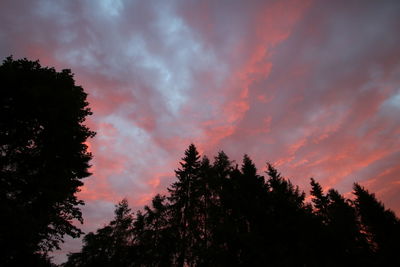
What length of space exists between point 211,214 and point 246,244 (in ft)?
24.9

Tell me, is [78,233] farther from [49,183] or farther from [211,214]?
[211,214]

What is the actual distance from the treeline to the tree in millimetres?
10296

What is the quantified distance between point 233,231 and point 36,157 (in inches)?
601

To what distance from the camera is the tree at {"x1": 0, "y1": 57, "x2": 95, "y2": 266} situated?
1062 cm

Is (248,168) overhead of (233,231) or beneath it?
overhead

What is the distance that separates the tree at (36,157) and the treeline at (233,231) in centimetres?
1030

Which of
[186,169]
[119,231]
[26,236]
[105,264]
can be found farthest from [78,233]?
[119,231]

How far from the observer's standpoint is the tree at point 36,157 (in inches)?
418

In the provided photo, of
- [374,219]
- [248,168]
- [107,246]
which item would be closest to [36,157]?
[248,168]

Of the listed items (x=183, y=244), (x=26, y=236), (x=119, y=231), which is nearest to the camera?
(x=26, y=236)

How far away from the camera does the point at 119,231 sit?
1180 inches

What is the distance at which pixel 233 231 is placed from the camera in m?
15.6

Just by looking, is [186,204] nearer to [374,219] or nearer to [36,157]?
[36,157]

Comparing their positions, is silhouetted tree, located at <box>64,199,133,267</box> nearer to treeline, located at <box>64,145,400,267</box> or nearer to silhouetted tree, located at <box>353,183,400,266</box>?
treeline, located at <box>64,145,400,267</box>
